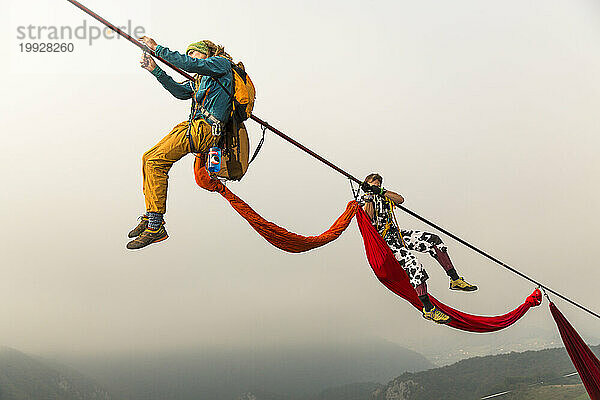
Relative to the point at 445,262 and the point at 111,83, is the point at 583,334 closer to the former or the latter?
the point at 445,262

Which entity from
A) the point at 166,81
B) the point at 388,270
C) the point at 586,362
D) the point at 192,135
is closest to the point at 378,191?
the point at 388,270

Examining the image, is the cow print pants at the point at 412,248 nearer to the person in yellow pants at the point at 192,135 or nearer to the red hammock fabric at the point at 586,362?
the red hammock fabric at the point at 586,362

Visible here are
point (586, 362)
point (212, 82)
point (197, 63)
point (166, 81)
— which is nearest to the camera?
point (197, 63)

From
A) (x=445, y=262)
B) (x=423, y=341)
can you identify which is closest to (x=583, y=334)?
(x=423, y=341)

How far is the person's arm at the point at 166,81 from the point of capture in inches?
91.3

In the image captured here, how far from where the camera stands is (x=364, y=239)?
9.93 feet

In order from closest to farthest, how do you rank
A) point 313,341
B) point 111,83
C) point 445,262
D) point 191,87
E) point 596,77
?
point 191,87
point 445,262
point 111,83
point 313,341
point 596,77

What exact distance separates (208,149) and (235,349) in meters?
3.32

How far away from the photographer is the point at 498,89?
565 cm

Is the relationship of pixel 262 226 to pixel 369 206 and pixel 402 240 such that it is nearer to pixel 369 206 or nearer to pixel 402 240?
pixel 369 206

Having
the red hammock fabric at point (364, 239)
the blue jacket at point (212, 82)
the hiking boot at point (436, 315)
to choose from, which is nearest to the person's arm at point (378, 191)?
the red hammock fabric at point (364, 239)

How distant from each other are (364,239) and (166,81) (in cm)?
132

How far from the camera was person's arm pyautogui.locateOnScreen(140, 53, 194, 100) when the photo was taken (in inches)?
91.3

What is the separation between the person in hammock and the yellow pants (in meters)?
1.11
